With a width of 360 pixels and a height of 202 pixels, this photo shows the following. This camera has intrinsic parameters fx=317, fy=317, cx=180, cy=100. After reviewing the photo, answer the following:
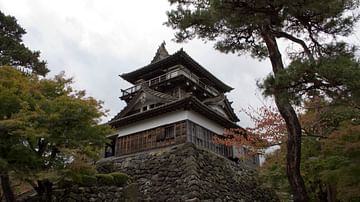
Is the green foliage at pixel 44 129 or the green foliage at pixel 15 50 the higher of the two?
the green foliage at pixel 15 50

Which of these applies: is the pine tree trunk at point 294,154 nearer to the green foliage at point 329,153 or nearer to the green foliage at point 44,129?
the green foliage at point 329,153

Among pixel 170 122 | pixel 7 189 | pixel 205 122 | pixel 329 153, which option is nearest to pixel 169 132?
pixel 170 122

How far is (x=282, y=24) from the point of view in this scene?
7.55m

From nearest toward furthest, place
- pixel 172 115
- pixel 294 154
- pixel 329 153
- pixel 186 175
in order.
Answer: pixel 294 154, pixel 329 153, pixel 186 175, pixel 172 115

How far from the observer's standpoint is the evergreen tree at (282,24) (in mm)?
6551

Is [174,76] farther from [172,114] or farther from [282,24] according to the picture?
[282,24]

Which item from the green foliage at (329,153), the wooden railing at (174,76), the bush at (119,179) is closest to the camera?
the green foliage at (329,153)

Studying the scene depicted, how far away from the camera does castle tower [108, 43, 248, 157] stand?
15.1m

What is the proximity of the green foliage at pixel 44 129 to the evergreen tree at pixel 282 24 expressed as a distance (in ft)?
12.9

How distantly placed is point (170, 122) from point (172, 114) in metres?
0.41

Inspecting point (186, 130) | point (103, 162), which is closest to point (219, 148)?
point (186, 130)

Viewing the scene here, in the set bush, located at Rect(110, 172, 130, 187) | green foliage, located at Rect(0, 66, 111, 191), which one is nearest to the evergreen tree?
green foliage, located at Rect(0, 66, 111, 191)

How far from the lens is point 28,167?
8.55m

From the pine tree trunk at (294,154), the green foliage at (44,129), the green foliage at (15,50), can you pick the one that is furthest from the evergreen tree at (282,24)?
the green foliage at (15,50)
